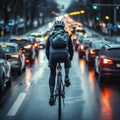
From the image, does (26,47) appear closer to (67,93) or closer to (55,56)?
(67,93)

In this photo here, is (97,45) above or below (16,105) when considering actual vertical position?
above

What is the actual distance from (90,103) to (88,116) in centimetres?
205

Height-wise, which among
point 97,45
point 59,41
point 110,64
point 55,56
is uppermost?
point 59,41

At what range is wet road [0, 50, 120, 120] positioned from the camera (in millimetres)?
11461

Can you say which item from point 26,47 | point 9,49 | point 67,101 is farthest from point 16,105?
point 26,47

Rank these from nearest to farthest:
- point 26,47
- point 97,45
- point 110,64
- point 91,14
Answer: point 110,64
point 97,45
point 26,47
point 91,14

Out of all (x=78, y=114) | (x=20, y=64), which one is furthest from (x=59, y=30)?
(x=20, y=64)

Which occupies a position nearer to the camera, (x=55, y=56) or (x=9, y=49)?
(x=55, y=56)

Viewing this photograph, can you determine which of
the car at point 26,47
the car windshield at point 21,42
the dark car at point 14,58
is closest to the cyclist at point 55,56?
the dark car at point 14,58

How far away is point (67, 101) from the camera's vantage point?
540 inches

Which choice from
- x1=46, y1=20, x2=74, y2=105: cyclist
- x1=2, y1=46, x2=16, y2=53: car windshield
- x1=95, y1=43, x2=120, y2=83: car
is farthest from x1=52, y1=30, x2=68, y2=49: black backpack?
x1=2, y1=46, x2=16, y2=53: car windshield

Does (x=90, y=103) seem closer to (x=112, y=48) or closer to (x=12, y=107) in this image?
(x=12, y=107)

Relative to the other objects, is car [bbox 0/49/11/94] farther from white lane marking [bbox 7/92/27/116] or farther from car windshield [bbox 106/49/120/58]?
car windshield [bbox 106/49/120/58]

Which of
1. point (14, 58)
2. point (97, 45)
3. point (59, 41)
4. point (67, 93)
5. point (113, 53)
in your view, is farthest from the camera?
point (97, 45)
